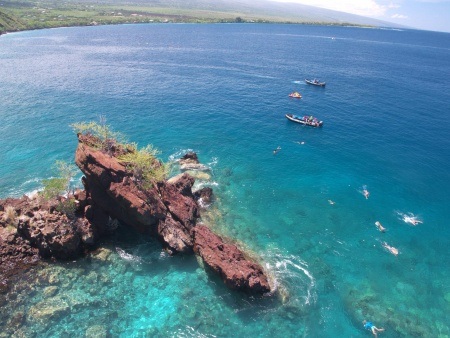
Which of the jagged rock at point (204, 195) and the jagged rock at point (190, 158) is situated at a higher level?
the jagged rock at point (190, 158)

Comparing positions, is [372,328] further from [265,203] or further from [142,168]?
[142,168]

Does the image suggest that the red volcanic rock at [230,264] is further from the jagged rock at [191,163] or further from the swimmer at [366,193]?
the swimmer at [366,193]

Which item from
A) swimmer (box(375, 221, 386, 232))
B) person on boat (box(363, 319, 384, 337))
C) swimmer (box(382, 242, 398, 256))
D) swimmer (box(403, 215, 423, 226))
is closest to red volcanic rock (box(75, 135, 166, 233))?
person on boat (box(363, 319, 384, 337))

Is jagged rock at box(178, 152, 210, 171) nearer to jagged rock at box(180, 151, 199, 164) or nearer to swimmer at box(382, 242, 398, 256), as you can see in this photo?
jagged rock at box(180, 151, 199, 164)

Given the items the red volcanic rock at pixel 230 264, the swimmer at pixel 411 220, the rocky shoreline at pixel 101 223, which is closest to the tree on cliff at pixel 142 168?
the rocky shoreline at pixel 101 223

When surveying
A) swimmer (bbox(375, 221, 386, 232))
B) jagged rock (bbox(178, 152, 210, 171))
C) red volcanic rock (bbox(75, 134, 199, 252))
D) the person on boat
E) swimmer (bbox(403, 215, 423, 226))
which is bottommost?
the person on boat

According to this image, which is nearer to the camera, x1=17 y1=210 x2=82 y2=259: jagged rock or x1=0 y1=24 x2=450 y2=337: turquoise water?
x1=0 y1=24 x2=450 y2=337: turquoise water

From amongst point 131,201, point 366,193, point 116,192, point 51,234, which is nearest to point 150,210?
point 131,201
